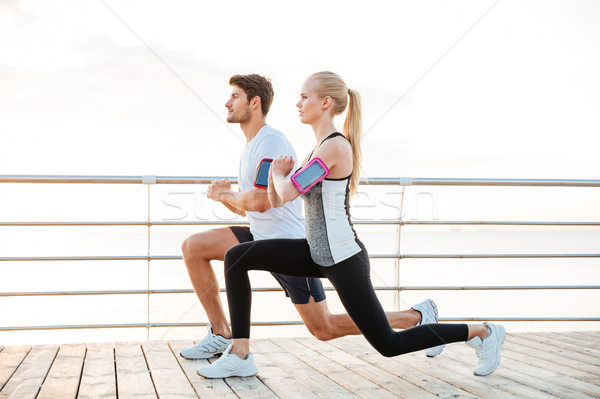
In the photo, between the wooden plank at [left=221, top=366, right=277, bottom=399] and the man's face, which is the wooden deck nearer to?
the wooden plank at [left=221, top=366, right=277, bottom=399]

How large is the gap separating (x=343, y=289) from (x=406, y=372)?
0.74 meters

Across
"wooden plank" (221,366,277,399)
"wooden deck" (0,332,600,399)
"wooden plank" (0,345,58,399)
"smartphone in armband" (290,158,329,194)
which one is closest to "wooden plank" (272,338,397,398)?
"wooden deck" (0,332,600,399)

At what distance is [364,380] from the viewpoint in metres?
2.52

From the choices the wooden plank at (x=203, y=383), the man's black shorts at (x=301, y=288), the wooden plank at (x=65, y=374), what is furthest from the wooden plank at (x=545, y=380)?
the wooden plank at (x=65, y=374)

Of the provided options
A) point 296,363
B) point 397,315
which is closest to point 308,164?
point 397,315

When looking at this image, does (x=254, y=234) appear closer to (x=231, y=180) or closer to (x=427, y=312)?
(x=231, y=180)

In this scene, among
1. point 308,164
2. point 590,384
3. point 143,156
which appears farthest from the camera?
point 143,156

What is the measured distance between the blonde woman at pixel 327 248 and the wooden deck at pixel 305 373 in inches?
7.7

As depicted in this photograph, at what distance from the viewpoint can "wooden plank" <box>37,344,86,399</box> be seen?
7.61ft

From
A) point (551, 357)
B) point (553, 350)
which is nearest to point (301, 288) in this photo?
point (551, 357)

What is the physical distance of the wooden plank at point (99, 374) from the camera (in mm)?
2314

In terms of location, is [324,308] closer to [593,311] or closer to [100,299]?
[100,299]

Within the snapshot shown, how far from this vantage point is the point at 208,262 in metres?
2.90

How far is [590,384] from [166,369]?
6.39ft
